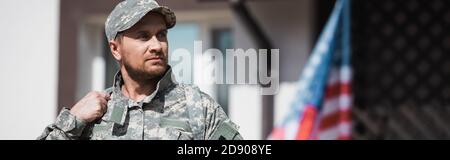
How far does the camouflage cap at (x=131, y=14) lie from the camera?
1.73 metres

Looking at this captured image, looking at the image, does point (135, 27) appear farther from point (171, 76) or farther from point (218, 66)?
point (218, 66)

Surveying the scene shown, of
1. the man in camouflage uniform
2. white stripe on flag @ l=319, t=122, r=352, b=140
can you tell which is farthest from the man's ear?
white stripe on flag @ l=319, t=122, r=352, b=140

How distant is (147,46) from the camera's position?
174 centimetres

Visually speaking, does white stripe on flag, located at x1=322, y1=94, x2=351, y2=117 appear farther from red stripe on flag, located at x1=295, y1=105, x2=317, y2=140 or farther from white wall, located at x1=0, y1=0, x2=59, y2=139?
white wall, located at x1=0, y1=0, x2=59, y2=139

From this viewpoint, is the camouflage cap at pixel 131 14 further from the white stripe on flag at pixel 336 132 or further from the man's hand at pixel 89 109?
the white stripe on flag at pixel 336 132

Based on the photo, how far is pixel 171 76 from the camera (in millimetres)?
1836

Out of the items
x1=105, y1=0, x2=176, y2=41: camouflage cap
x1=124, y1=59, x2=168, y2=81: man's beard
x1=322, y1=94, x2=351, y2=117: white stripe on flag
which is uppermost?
x1=322, y1=94, x2=351, y2=117: white stripe on flag

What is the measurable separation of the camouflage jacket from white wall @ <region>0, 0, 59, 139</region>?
85cm

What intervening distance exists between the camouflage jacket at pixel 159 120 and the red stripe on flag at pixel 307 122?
1871mm

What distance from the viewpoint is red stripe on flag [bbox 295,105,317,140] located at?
12.1 ft

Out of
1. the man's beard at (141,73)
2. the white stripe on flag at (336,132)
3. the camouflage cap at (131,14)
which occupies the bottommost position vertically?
Answer: the man's beard at (141,73)

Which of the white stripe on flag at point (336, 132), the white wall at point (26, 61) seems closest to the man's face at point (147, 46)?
the white wall at point (26, 61)

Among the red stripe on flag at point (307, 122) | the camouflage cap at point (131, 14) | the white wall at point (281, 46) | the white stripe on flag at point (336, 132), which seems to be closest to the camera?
the camouflage cap at point (131, 14)

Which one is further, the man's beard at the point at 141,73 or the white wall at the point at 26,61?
the white wall at the point at 26,61
